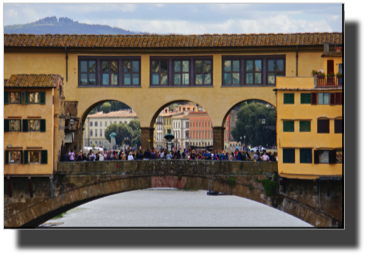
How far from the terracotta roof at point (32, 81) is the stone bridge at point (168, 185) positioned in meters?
3.64

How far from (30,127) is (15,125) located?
2.22ft

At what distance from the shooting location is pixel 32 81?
1286 inches

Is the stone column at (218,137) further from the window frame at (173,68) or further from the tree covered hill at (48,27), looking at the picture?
the tree covered hill at (48,27)

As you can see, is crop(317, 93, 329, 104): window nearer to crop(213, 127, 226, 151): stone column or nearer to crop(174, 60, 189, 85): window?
crop(213, 127, 226, 151): stone column

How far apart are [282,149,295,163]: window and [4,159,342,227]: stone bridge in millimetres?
542

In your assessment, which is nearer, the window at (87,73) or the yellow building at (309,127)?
the yellow building at (309,127)

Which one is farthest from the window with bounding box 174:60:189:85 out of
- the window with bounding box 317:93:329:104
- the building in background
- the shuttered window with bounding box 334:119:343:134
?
the building in background

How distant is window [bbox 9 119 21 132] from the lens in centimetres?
3278

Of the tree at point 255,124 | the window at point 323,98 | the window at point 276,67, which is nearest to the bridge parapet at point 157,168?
the window at point 323,98

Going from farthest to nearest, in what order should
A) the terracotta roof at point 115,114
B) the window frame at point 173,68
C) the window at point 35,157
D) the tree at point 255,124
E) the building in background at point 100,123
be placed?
the building in background at point 100,123, the terracotta roof at point 115,114, the tree at point 255,124, the window frame at point 173,68, the window at point 35,157

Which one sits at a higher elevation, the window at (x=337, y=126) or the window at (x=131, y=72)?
the window at (x=131, y=72)

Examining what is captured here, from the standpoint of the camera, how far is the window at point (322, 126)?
103 ft
